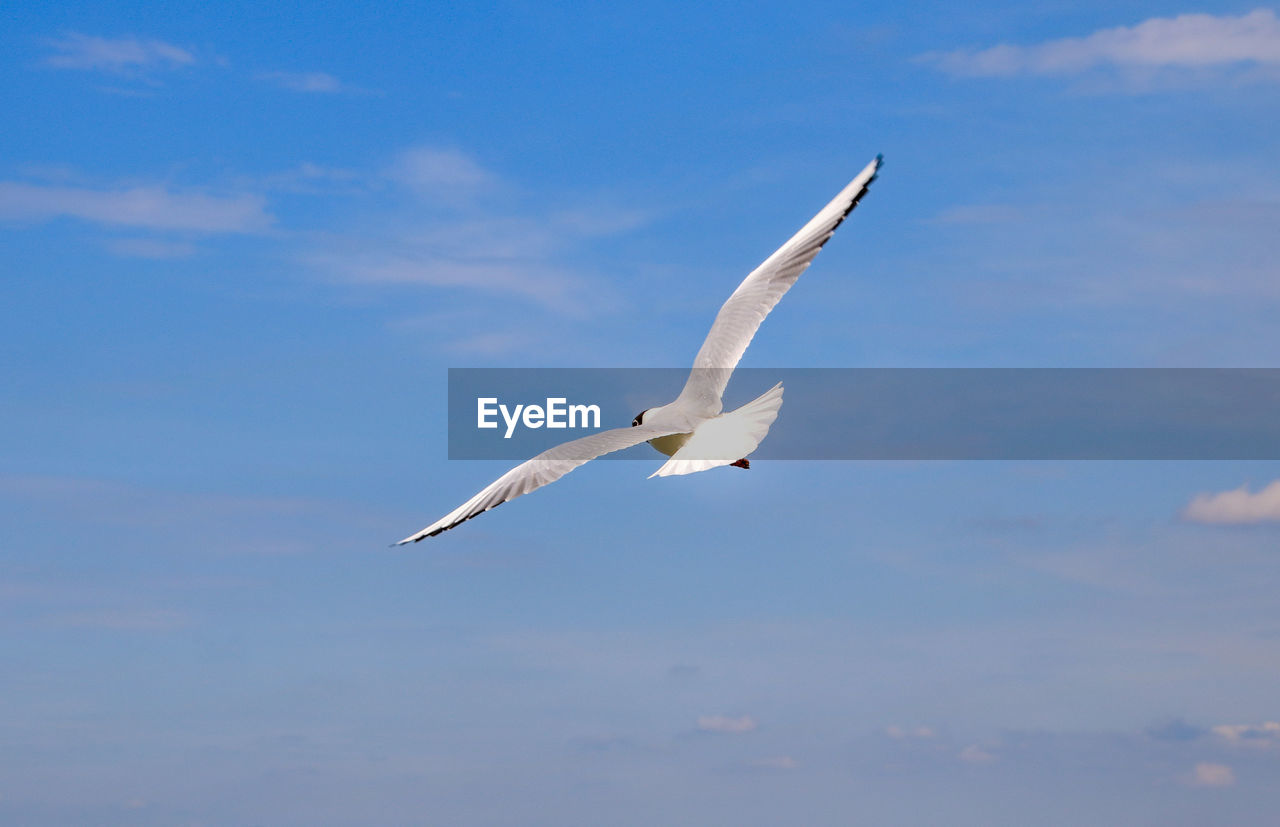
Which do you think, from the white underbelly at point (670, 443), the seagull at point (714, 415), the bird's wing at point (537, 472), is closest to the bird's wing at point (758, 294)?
the seagull at point (714, 415)

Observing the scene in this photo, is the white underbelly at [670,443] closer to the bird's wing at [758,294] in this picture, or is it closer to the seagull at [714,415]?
the seagull at [714,415]

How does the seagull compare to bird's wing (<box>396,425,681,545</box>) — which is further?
the seagull

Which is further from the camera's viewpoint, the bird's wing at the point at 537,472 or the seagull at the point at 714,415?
the seagull at the point at 714,415

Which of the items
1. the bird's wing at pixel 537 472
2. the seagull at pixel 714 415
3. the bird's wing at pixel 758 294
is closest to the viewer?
the bird's wing at pixel 537 472

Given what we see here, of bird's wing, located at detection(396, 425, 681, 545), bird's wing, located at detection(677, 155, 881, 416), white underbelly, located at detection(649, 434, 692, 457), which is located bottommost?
bird's wing, located at detection(396, 425, 681, 545)

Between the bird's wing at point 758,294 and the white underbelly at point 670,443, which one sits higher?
the bird's wing at point 758,294

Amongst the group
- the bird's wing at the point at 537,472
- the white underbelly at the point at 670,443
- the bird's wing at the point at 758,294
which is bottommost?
the bird's wing at the point at 537,472

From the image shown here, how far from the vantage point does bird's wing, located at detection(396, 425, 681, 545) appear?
13305 millimetres

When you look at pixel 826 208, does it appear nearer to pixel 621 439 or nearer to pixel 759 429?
pixel 759 429

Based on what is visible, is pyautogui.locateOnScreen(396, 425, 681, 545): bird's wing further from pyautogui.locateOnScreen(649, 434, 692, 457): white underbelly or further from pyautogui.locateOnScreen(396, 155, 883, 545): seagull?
pyautogui.locateOnScreen(649, 434, 692, 457): white underbelly

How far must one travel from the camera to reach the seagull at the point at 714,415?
13688 millimetres

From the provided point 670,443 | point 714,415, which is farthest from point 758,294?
point 670,443

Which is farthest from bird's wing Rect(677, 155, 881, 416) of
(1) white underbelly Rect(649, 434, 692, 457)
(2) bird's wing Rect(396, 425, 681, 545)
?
(2) bird's wing Rect(396, 425, 681, 545)

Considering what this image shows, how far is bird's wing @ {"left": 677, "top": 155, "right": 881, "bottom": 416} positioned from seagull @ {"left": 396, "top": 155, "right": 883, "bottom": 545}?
16mm
